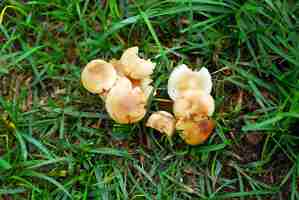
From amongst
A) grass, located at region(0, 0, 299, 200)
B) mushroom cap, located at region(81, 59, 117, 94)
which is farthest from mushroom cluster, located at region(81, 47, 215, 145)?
grass, located at region(0, 0, 299, 200)

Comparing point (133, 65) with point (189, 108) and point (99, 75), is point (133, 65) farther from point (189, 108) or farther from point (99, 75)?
point (189, 108)

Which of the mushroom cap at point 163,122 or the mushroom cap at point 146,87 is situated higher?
the mushroom cap at point 146,87

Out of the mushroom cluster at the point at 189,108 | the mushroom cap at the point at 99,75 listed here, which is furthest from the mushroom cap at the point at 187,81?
the mushroom cap at the point at 99,75

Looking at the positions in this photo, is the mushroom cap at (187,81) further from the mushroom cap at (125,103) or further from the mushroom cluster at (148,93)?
the mushroom cap at (125,103)

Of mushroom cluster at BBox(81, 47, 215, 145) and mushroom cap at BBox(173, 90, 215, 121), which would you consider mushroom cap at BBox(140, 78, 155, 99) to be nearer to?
mushroom cluster at BBox(81, 47, 215, 145)

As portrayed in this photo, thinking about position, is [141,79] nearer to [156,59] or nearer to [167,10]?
[156,59]

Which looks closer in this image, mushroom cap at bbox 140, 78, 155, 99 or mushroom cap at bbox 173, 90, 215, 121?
mushroom cap at bbox 173, 90, 215, 121

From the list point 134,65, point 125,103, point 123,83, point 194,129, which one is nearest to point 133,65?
point 134,65

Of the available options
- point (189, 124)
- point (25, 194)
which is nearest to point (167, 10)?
point (189, 124)
